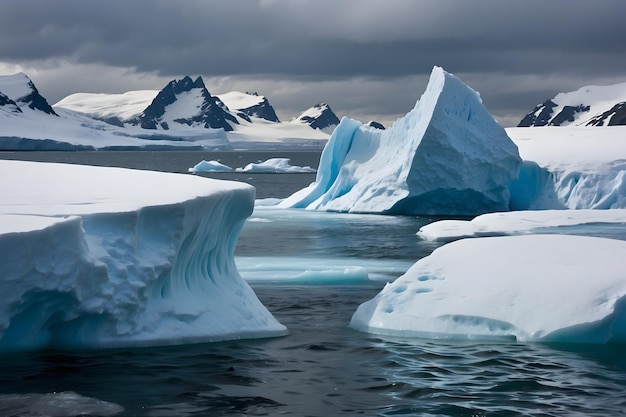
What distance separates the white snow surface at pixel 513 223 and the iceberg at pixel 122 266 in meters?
11.9

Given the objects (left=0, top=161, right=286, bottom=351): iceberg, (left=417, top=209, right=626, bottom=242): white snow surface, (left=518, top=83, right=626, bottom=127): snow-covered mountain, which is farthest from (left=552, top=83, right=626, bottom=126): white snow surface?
(left=0, top=161, right=286, bottom=351): iceberg

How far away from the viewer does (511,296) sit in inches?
392

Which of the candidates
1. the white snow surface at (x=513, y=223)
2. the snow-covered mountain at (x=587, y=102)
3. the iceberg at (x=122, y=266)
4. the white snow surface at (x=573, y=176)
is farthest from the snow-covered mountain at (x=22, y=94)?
the iceberg at (x=122, y=266)

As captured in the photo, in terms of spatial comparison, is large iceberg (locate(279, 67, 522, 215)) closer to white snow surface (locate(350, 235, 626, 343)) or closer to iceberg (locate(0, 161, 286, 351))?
white snow surface (locate(350, 235, 626, 343))

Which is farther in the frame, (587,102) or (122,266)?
(587,102)

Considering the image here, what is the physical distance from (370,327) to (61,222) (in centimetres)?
392

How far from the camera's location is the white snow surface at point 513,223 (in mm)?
22047

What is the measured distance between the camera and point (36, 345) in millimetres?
8539

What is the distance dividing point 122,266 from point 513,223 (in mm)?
16370

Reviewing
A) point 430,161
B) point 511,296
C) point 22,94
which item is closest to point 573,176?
point 430,161

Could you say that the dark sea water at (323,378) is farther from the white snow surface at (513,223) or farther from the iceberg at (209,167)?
the iceberg at (209,167)

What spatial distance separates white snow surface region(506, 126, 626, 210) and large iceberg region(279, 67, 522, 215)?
1584 mm

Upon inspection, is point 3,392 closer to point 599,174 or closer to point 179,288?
point 179,288

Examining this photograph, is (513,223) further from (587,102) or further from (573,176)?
(587,102)
